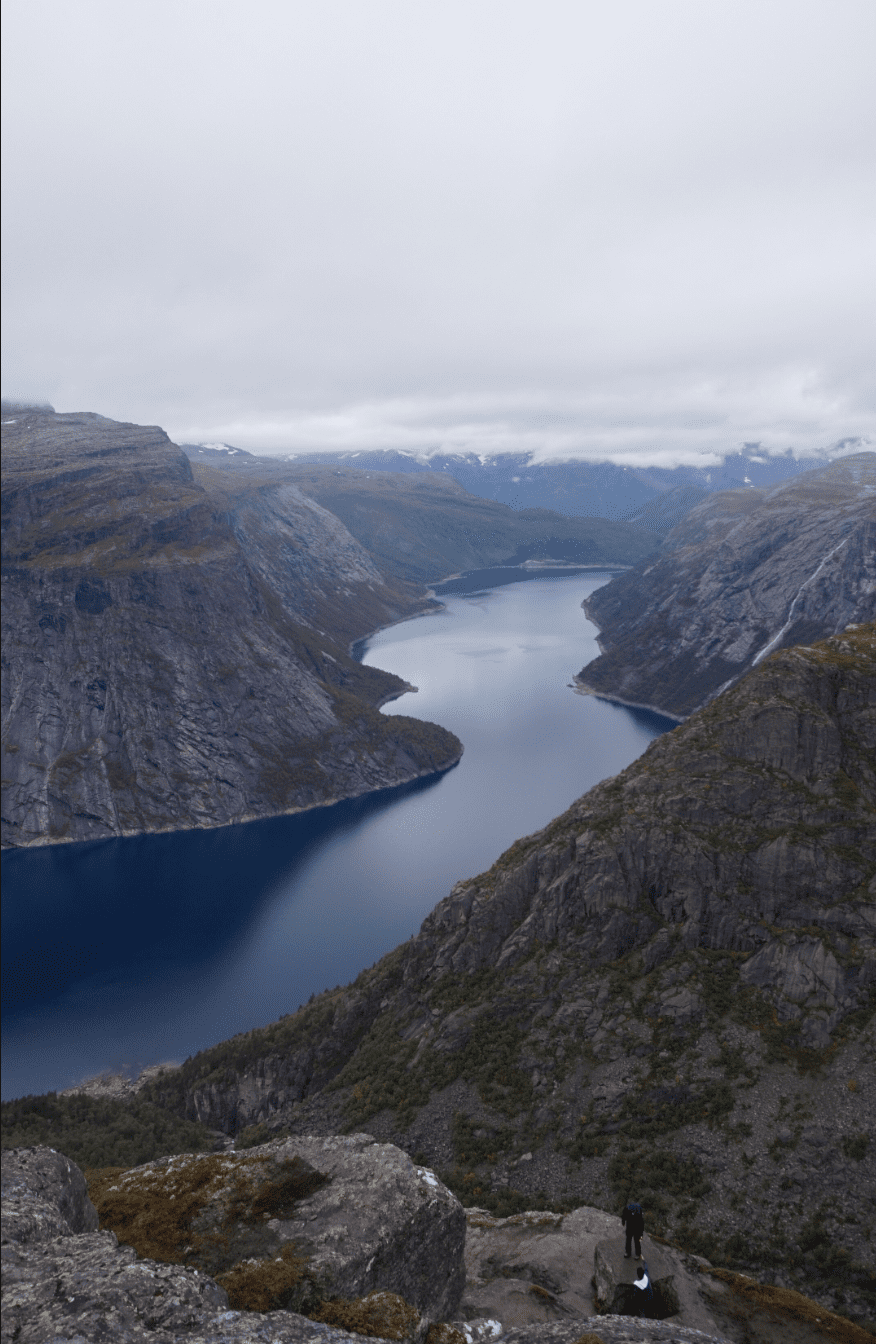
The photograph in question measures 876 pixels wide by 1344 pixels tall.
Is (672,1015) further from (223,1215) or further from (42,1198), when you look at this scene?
(42,1198)

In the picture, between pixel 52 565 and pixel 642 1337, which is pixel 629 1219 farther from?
pixel 52 565

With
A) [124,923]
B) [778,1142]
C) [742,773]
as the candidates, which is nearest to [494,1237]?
[778,1142]

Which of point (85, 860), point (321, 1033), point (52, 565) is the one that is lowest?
point (85, 860)

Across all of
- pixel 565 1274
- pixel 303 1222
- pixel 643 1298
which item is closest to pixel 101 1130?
pixel 565 1274

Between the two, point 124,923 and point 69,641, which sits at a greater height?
point 69,641

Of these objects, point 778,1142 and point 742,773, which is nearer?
point 778,1142

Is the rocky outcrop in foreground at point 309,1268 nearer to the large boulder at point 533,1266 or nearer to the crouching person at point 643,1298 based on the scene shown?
the large boulder at point 533,1266
